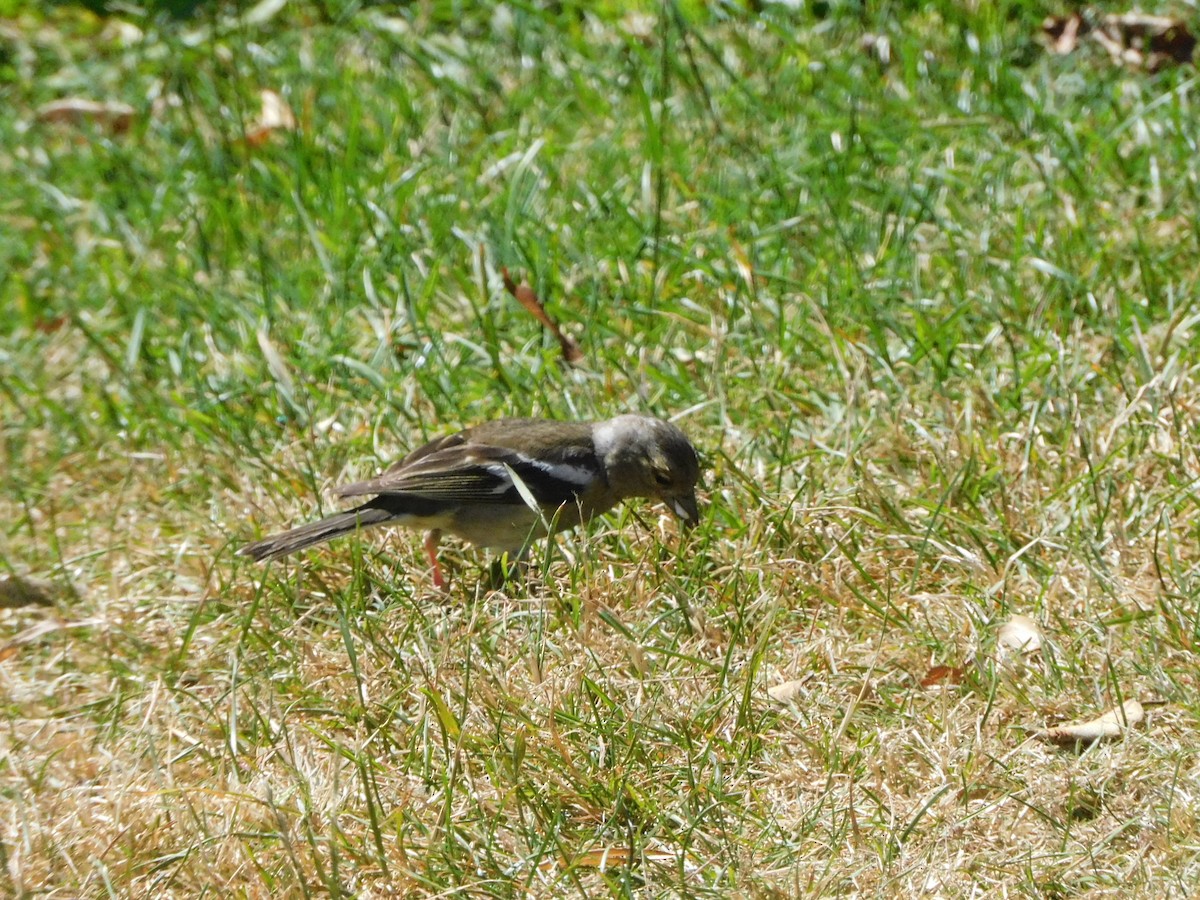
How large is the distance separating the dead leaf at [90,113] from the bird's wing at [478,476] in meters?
3.83

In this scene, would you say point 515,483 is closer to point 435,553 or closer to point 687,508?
point 435,553

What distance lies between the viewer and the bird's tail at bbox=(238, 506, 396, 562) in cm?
432

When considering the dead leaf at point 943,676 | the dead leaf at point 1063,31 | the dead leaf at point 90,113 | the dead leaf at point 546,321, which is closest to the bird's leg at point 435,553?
the dead leaf at point 546,321

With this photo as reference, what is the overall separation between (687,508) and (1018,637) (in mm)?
1077

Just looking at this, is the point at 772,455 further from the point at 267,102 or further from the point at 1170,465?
the point at 267,102

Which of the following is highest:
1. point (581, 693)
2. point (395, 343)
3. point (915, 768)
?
point (395, 343)

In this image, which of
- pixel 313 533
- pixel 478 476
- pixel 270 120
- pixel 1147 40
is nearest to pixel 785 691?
pixel 478 476

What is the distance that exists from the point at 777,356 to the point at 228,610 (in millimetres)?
1993

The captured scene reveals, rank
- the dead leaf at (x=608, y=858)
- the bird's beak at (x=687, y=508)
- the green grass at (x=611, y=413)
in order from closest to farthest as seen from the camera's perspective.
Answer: the dead leaf at (x=608, y=858), the green grass at (x=611, y=413), the bird's beak at (x=687, y=508)

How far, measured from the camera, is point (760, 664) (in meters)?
3.82

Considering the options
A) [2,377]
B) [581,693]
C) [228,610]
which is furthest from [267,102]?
[581,693]

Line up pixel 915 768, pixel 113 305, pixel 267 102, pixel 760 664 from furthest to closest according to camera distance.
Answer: pixel 267 102, pixel 113 305, pixel 760 664, pixel 915 768

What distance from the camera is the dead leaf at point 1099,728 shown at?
3.45 m

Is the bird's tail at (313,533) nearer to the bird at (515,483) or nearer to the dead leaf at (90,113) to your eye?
the bird at (515,483)
